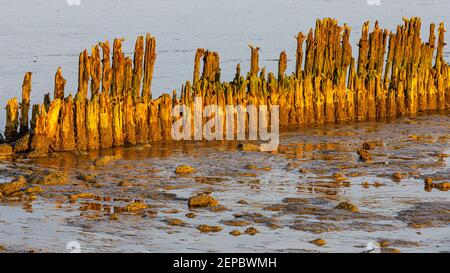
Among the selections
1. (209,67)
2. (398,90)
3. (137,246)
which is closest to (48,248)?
(137,246)

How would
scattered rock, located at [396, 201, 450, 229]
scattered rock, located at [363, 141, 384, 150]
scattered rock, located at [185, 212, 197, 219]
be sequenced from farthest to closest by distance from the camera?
scattered rock, located at [363, 141, 384, 150] → scattered rock, located at [185, 212, 197, 219] → scattered rock, located at [396, 201, 450, 229]

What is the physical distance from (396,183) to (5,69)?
69.3 ft

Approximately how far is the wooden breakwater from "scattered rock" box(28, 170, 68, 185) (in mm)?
2439

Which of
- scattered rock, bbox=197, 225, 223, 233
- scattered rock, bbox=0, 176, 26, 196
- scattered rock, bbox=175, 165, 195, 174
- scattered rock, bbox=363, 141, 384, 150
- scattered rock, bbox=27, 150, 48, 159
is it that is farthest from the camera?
scattered rock, bbox=363, 141, 384, 150

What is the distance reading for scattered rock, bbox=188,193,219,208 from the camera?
65.1ft

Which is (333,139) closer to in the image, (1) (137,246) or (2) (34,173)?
(2) (34,173)

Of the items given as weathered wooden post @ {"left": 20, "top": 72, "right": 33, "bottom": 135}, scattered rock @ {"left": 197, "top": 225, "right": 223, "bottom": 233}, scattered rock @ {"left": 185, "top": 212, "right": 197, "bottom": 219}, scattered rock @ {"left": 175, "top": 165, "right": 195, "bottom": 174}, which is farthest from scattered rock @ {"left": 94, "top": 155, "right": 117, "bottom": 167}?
scattered rock @ {"left": 197, "top": 225, "right": 223, "bottom": 233}

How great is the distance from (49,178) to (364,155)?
7.23 metres

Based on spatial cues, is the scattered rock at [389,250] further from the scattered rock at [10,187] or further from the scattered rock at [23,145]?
the scattered rock at [23,145]

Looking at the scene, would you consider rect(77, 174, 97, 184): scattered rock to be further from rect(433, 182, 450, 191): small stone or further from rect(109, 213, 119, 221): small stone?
rect(433, 182, 450, 191): small stone

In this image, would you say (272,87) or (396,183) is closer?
(396,183)

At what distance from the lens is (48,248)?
56.4 ft
